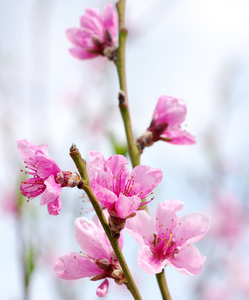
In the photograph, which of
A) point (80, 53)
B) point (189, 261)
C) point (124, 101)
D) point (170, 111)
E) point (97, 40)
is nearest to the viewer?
point (189, 261)

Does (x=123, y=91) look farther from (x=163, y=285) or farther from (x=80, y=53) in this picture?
(x=163, y=285)

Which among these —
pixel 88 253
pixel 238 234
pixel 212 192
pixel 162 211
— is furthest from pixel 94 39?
pixel 238 234

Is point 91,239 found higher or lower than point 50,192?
lower

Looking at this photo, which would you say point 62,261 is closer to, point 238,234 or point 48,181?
point 48,181

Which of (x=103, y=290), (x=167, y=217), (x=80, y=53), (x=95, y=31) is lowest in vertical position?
(x=103, y=290)

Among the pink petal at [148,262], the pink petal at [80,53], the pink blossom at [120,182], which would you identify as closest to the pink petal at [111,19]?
the pink petal at [80,53]

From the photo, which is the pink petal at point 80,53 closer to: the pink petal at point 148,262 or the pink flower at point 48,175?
the pink flower at point 48,175

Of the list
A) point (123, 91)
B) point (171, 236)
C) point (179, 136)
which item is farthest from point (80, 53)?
point (171, 236)
